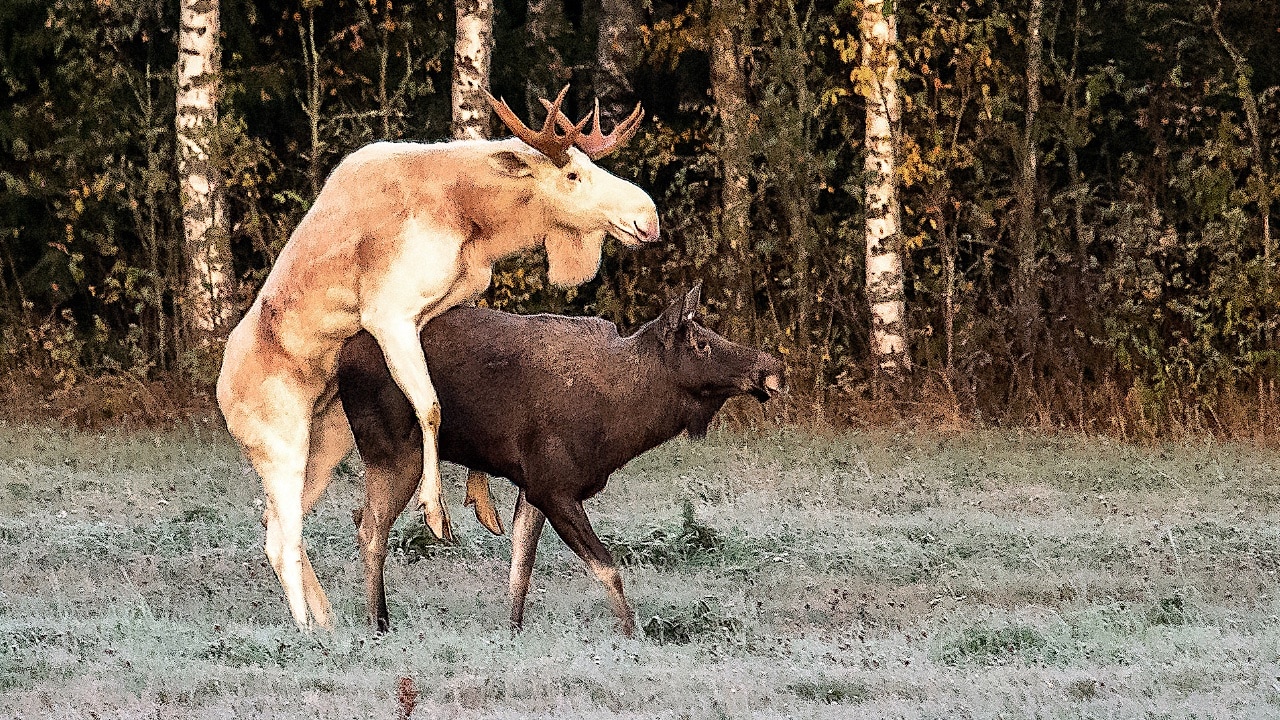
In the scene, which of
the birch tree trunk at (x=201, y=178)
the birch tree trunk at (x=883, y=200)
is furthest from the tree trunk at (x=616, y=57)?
the birch tree trunk at (x=201, y=178)

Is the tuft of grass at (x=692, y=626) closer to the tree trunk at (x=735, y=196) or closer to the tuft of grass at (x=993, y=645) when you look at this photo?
the tuft of grass at (x=993, y=645)

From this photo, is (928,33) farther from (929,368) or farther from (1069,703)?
(1069,703)

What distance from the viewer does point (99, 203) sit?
19.2 metres

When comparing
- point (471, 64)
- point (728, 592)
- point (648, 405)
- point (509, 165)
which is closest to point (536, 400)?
point (648, 405)

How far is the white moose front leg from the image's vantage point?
352 inches

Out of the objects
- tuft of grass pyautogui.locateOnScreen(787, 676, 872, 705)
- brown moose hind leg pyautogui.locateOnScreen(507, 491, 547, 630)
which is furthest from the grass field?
brown moose hind leg pyautogui.locateOnScreen(507, 491, 547, 630)

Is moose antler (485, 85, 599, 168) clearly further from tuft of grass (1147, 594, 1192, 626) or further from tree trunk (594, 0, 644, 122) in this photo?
tree trunk (594, 0, 644, 122)

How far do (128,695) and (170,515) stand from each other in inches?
196

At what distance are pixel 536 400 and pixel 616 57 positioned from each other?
9.96 meters

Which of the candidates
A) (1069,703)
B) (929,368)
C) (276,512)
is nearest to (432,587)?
(276,512)

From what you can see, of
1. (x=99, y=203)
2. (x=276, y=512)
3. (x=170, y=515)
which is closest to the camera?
(x=276, y=512)

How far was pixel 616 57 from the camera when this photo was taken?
1884 cm

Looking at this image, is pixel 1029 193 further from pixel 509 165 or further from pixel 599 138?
pixel 509 165

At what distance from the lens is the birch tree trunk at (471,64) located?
16109mm
